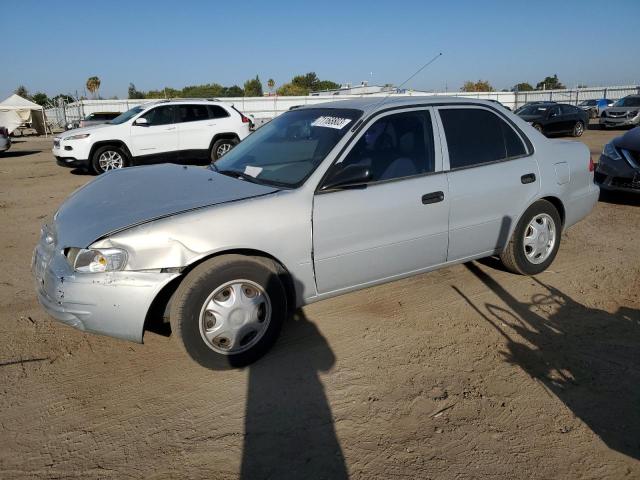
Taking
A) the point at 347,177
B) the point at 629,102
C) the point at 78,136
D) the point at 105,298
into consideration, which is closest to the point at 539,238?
the point at 347,177

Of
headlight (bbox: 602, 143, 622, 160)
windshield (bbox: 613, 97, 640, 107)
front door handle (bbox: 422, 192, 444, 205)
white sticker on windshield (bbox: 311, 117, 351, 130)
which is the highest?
white sticker on windshield (bbox: 311, 117, 351, 130)

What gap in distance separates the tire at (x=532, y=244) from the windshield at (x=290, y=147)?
1.89 meters

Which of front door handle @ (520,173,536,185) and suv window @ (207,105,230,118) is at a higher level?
suv window @ (207,105,230,118)

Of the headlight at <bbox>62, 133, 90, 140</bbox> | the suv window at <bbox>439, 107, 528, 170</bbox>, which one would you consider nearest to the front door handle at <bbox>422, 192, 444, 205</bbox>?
the suv window at <bbox>439, 107, 528, 170</bbox>

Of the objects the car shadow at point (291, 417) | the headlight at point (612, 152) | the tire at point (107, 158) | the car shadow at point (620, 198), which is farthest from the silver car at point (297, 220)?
the tire at point (107, 158)

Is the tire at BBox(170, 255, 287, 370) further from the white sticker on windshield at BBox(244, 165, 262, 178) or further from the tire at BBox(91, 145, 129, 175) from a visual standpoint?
the tire at BBox(91, 145, 129, 175)

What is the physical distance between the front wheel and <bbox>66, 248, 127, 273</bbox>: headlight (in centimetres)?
2126

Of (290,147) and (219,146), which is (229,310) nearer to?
(290,147)

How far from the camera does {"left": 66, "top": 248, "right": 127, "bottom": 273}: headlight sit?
287cm

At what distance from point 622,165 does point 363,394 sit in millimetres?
6461

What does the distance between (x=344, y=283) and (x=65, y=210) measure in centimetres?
204

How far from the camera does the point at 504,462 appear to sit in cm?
242

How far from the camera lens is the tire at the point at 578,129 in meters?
20.2

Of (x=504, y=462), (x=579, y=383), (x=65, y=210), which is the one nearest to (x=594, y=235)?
(x=579, y=383)
